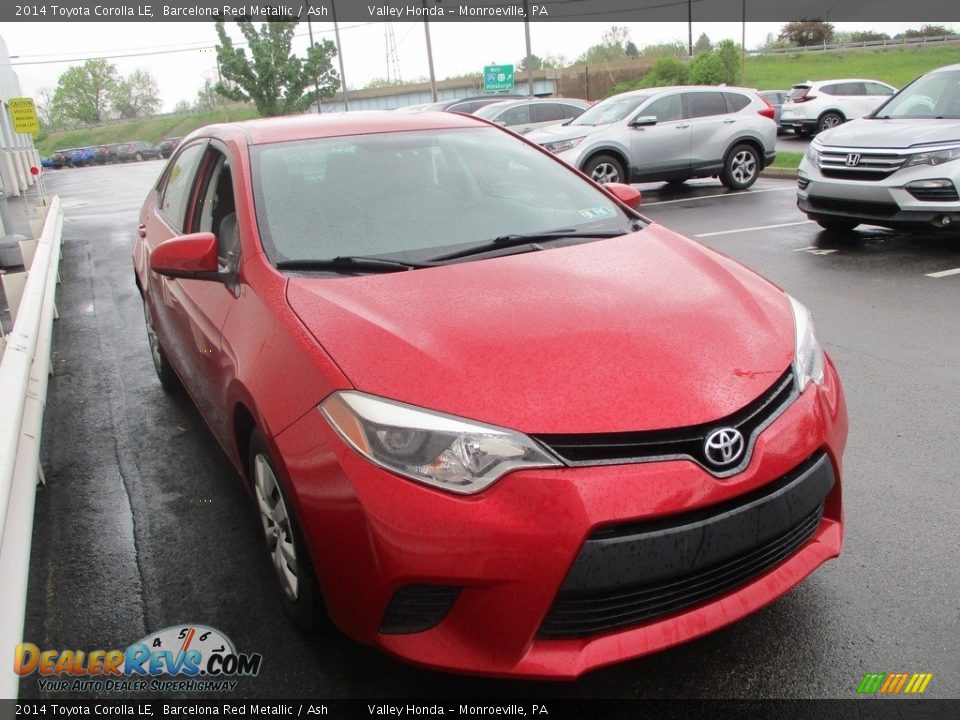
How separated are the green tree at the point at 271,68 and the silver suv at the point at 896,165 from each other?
49435 millimetres

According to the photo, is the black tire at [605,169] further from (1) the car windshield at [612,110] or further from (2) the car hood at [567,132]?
(1) the car windshield at [612,110]

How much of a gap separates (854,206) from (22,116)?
1475 cm

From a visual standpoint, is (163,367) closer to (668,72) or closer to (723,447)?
(723,447)

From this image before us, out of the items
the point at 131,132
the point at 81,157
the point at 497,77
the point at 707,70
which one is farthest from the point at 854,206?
the point at 131,132

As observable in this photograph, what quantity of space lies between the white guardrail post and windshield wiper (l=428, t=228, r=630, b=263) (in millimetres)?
1649

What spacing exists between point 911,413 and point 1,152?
520 inches

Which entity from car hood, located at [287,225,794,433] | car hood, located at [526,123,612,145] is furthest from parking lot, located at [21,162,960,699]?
car hood, located at [526,123,612,145]

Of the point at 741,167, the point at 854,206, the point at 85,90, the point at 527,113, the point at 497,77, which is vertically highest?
the point at 85,90

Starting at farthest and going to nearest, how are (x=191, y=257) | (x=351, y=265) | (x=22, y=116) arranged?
(x=22, y=116) → (x=191, y=257) → (x=351, y=265)

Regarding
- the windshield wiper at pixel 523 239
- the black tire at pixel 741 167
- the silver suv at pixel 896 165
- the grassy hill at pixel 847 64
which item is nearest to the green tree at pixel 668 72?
the grassy hill at pixel 847 64

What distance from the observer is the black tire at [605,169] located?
1241cm

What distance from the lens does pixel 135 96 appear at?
10881 centimetres

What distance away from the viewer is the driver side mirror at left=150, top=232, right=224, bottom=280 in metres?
2.97

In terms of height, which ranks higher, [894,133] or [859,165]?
[894,133]
